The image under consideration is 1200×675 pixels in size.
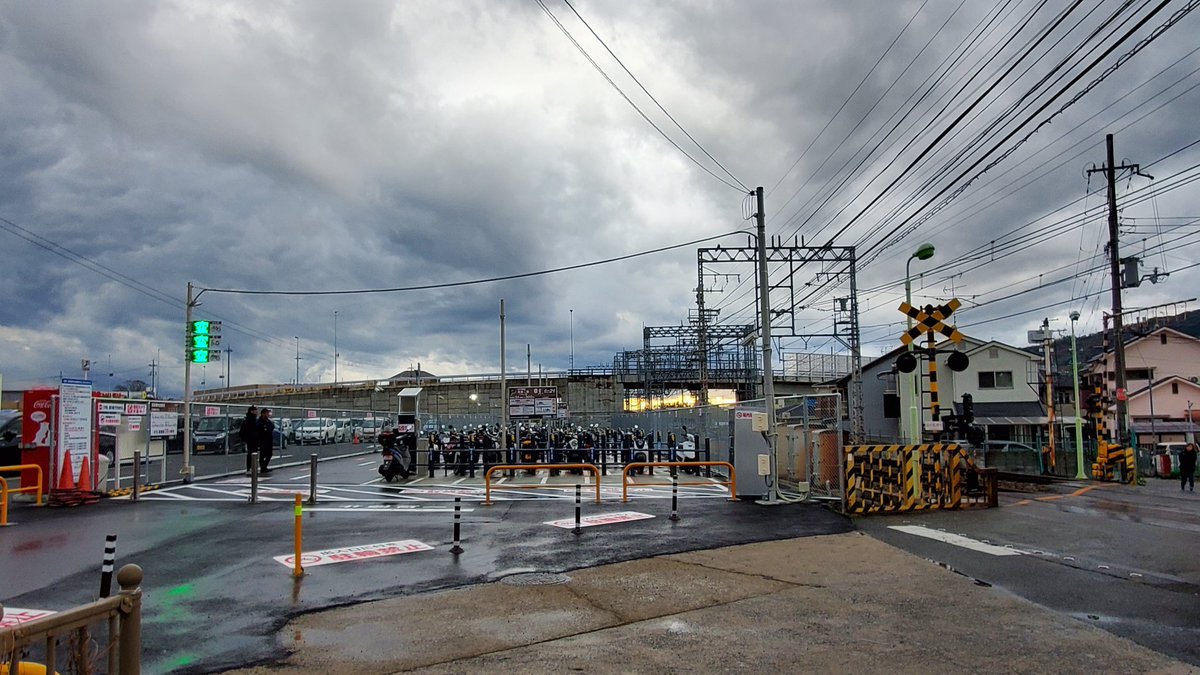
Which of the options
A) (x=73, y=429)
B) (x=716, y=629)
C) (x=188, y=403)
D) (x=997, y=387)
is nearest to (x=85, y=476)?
(x=73, y=429)

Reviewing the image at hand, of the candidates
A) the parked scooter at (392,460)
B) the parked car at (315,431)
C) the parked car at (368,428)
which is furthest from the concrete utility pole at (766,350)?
the parked car at (368,428)

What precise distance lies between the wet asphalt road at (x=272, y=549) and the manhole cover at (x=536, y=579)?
0.25 m

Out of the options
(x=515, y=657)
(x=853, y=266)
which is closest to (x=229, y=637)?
(x=515, y=657)

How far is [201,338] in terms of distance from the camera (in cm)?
2117

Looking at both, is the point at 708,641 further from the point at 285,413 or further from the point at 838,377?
the point at 838,377

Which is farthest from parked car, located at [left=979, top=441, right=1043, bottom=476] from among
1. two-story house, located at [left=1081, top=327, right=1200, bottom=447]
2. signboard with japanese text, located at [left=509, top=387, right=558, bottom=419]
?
two-story house, located at [left=1081, top=327, right=1200, bottom=447]

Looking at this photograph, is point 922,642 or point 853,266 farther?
point 853,266

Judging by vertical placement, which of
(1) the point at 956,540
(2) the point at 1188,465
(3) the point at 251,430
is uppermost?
(3) the point at 251,430

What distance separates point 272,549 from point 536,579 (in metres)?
4.54

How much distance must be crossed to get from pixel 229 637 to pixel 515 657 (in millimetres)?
2776

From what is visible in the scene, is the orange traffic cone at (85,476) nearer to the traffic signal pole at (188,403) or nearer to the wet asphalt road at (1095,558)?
the traffic signal pole at (188,403)

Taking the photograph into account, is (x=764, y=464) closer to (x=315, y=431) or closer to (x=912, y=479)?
(x=912, y=479)

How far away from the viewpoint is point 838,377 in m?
49.7

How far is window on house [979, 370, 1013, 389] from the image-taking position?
4753cm
